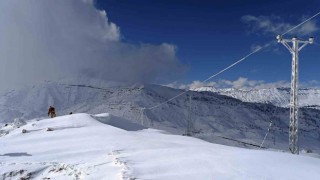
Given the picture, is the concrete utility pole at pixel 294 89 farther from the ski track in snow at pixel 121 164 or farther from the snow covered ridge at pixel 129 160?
the ski track in snow at pixel 121 164

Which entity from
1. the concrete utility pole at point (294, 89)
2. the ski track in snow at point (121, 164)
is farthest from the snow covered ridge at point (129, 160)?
the concrete utility pole at point (294, 89)

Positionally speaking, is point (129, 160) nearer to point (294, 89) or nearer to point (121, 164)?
point (121, 164)

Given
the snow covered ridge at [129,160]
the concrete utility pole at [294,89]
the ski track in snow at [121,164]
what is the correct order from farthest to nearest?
1. the concrete utility pole at [294,89]
2. the snow covered ridge at [129,160]
3. the ski track in snow at [121,164]

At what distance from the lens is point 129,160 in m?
22.6

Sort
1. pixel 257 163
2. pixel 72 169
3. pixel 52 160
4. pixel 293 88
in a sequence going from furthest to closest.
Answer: pixel 293 88
pixel 52 160
pixel 72 169
pixel 257 163

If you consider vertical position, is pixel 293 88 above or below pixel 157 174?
above

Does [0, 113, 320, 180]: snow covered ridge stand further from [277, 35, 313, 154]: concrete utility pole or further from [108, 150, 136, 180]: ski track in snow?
[277, 35, 313, 154]: concrete utility pole

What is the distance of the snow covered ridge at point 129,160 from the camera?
1891 centimetres

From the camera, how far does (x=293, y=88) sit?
31.5m

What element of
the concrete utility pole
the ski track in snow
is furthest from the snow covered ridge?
the concrete utility pole

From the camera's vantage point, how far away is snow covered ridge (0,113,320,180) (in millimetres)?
18906

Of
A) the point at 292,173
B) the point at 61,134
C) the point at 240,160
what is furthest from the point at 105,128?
the point at 292,173

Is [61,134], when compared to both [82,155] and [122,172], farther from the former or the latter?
[122,172]

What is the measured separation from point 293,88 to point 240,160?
505 inches
